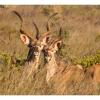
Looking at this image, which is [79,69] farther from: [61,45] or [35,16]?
[35,16]

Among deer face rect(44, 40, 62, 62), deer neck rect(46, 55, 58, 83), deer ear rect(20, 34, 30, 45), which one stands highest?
deer ear rect(20, 34, 30, 45)

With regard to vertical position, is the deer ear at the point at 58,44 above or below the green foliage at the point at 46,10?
below

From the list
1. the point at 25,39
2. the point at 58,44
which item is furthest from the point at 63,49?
the point at 25,39

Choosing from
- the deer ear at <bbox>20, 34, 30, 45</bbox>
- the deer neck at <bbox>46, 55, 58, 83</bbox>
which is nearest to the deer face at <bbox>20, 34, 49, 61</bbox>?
the deer ear at <bbox>20, 34, 30, 45</bbox>

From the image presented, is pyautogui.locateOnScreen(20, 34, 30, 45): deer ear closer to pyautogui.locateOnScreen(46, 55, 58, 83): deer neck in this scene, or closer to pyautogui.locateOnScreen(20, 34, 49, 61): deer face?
pyautogui.locateOnScreen(20, 34, 49, 61): deer face

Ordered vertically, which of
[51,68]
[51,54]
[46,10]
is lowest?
[51,68]

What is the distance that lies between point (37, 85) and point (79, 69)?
375 millimetres

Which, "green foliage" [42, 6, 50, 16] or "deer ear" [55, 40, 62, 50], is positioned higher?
"green foliage" [42, 6, 50, 16]

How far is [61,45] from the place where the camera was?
3191mm

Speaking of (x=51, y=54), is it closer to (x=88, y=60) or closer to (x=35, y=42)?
(x=35, y=42)

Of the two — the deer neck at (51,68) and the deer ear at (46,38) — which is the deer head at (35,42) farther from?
the deer neck at (51,68)

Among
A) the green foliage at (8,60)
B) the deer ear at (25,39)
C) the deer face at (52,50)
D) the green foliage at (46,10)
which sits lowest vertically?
the green foliage at (8,60)

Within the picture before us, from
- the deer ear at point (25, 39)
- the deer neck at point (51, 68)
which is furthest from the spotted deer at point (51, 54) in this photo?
the deer ear at point (25, 39)

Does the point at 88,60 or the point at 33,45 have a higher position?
the point at 33,45
